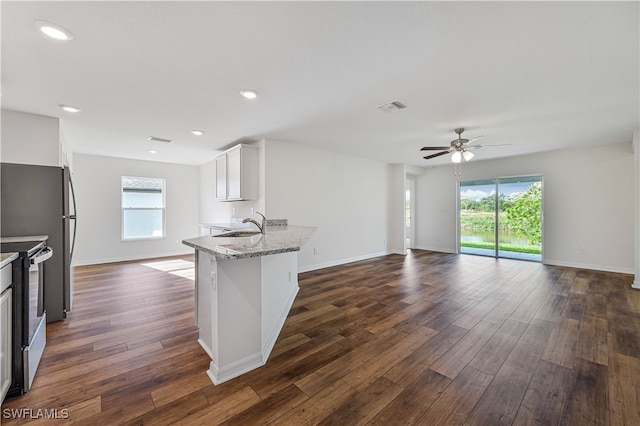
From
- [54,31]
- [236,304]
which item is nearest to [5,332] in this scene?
[236,304]

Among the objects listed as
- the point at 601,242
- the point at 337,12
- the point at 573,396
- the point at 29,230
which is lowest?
the point at 573,396

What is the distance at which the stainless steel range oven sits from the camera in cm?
180

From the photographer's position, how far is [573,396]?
5.90 ft

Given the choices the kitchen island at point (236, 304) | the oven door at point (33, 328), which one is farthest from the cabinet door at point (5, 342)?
the kitchen island at point (236, 304)

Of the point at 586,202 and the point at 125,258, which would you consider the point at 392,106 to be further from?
the point at 125,258

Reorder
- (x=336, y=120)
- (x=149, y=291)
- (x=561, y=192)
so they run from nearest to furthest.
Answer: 1. (x=336, y=120)
2. (x=149, y=291)
3. (x=561, y=192)

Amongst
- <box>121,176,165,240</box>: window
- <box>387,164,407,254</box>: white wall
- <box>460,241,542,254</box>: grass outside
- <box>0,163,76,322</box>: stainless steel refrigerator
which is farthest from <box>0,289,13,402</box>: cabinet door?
<box>460,241,542,254</box>: grass outside

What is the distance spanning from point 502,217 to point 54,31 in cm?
823

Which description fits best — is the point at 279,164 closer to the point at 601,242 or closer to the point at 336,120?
the point at 336,120

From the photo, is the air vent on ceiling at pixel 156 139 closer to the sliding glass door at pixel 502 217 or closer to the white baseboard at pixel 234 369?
the white baseboard at pixel 234 369

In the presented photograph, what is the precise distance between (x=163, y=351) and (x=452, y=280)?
441 cm

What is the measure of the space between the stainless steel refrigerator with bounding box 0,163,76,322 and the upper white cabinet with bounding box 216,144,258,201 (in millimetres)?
2202

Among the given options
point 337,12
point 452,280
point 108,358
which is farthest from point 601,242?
point 108,358

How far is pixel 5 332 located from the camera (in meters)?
1.71
